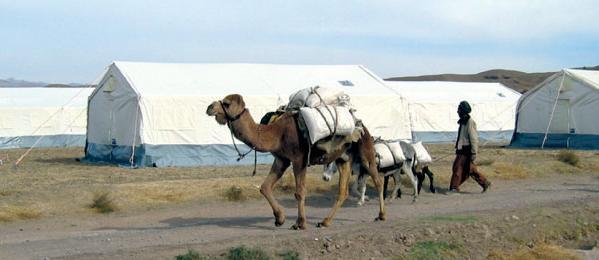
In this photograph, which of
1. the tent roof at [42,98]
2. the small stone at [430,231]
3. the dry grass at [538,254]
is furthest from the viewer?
the tent roof at [42,98]

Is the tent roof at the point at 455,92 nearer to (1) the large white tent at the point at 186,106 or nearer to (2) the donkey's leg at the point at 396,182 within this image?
(1) the large white tent at the point at 186,106

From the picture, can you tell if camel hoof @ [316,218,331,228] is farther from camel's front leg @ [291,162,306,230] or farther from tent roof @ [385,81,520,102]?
tent roof @ [385,81,520,102]

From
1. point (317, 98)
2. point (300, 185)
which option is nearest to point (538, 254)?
point (300, 185)

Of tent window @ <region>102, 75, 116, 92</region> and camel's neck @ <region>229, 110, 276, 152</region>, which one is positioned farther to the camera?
tent window @ <region>102, 75, 116, 92</region>

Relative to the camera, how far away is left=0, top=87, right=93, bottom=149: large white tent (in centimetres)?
3988

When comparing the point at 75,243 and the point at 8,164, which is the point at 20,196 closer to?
the point at 75,243

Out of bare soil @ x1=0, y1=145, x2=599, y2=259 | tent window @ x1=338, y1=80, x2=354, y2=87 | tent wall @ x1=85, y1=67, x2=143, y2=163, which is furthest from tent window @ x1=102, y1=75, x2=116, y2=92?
tent window @ x1=338, y1=80, x2=354, y2=87

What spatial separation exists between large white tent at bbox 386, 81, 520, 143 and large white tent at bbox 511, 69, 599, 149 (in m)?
5.77

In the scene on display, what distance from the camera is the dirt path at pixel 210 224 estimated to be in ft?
37.2

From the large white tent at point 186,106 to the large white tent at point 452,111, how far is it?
29.7 ft

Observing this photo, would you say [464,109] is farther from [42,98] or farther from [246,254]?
[42,98]

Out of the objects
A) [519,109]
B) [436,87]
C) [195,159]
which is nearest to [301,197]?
[195,159]

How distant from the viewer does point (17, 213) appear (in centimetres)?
1470

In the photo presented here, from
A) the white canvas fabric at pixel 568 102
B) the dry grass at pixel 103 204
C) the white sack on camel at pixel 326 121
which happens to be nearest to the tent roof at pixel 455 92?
the white canvas fabric at pixel 568 102
